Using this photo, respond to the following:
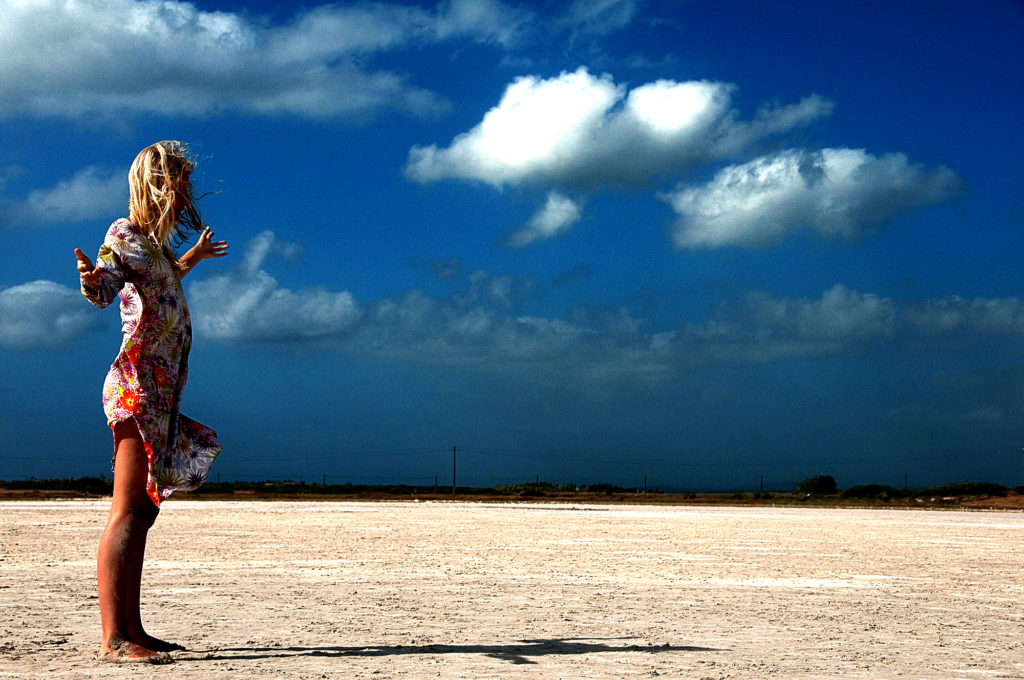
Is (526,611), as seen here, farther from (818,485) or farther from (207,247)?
(818,485)

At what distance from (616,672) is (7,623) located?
149 inches

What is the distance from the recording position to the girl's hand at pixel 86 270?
420 centimetres

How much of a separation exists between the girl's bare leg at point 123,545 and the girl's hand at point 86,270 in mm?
663

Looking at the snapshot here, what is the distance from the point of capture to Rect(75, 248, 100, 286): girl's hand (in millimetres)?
4203

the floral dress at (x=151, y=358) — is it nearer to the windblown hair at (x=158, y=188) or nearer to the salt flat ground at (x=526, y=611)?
the windblown hair at (x=158, y=188)

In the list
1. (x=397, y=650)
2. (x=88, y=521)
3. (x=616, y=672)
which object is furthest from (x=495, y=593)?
(x=88, y=521)

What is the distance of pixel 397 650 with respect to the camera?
494 cm

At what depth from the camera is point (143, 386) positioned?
14.4ft

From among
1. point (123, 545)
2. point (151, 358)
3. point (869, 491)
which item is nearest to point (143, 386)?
point (151, 358)

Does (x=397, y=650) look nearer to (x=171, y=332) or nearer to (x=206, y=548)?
(x=171, y=332)

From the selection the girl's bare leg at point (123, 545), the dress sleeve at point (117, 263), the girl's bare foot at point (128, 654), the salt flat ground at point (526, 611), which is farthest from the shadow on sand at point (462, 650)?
the dress sleeve at point (117, 263)

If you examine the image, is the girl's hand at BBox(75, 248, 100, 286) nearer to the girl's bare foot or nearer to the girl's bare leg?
the girl's bare leg

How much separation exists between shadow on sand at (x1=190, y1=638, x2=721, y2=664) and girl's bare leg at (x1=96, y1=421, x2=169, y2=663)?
12.3 inches

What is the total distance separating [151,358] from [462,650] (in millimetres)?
2129
